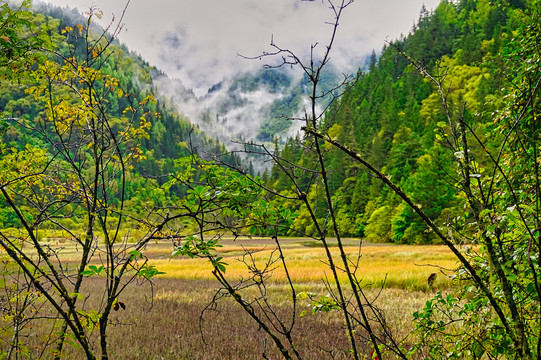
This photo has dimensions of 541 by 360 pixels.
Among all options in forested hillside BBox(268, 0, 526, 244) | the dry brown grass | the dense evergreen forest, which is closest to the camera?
the dense evergreen forest

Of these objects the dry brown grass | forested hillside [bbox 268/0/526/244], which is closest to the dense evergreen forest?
the dry brown grass

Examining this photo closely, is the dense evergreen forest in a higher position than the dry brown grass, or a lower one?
higher

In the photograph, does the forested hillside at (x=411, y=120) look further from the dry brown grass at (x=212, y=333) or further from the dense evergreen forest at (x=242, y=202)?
the dense evergreen forest at (x=242, y=202)

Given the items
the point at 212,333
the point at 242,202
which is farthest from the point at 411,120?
the point at 242,202

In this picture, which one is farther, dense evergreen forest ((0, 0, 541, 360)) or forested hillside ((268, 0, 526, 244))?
forested hillside ((268, 0, 526, 244))

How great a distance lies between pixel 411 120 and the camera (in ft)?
190

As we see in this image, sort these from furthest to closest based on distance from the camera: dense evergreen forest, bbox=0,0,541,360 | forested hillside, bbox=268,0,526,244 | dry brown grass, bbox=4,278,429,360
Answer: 1. forested hillside, bbox=268,0,526,244
2. dry brown grass, bbox=4,278,429,360
3. dense evergreen forest, bbox=0,0,541,360

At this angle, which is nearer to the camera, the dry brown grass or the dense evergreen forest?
→ the dense evergreen forest

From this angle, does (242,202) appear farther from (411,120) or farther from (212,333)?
(411,120)

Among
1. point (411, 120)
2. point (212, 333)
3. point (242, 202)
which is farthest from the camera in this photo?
point (411, 120)

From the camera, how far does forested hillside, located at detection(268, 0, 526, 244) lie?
3678 centimetres

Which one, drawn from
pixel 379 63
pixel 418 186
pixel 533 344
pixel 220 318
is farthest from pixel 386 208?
pixel 379 63

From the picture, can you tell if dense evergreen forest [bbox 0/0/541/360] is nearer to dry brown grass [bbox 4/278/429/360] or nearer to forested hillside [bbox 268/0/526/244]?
dry brown grass [bbox 4/278/429/360]

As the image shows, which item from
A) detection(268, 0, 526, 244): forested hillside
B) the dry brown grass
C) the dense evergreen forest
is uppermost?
detection(268, 0, 526, 244): forested hillside
